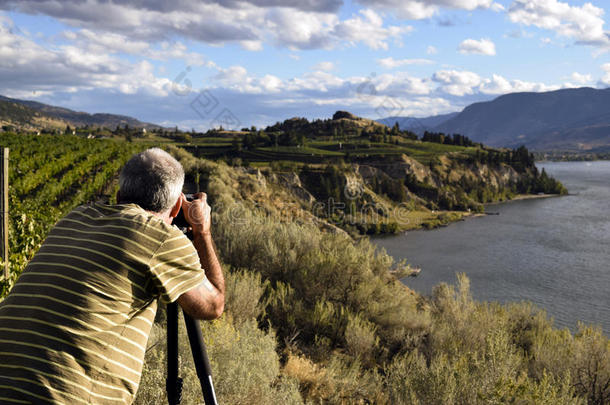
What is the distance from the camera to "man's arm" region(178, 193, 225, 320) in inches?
70.3

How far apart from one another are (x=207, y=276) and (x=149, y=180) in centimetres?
48

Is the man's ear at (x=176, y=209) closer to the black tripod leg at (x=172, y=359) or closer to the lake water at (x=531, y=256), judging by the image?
the black tripod leg at (x=172, y=359)

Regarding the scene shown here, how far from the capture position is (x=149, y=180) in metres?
1.83

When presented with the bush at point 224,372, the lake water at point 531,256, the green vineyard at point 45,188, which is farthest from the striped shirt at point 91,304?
the lake water at point 531,256

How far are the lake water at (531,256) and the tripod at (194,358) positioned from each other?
27.4m

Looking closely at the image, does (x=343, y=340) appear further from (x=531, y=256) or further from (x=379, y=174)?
(x=379, y=174)

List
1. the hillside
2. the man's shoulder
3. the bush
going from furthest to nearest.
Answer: the hillside, the bush, the man's shoulder

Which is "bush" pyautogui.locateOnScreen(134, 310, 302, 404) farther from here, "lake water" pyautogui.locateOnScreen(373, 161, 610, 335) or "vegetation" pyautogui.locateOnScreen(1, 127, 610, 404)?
"lake water" pyautogui.locateOnScreen(373, 161, 610, 335)

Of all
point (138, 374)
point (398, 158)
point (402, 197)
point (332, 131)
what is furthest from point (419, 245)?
point (332, 131)

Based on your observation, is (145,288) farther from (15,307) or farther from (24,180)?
(24,180)

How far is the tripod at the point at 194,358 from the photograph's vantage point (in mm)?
1768

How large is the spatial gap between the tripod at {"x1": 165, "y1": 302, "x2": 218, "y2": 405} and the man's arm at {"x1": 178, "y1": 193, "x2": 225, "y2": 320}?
0.21 ft

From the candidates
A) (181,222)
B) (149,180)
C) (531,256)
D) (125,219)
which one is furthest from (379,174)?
(125,219)

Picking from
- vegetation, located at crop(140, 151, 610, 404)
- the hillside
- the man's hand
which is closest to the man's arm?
the man's hand
